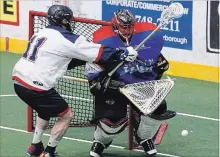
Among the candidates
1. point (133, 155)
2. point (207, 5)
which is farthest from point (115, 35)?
point (207, 5)

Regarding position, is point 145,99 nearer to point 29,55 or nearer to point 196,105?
point 29,55

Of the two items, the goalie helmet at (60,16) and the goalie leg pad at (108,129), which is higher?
the goalie helmet at (60,16)

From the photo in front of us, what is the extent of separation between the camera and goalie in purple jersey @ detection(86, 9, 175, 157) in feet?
28.0

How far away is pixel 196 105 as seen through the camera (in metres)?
11.0

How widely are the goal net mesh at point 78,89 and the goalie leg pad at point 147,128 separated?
1.07 m

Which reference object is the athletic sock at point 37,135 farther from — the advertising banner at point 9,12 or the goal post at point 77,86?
the advertising banner at point 9,12

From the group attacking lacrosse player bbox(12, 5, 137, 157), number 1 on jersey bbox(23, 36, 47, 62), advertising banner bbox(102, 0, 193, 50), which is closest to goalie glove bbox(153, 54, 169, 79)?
attacking lacrosse player bbox(12, 5, 137, 157)

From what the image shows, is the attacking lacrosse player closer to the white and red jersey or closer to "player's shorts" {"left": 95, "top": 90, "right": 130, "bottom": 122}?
the white and red jersey

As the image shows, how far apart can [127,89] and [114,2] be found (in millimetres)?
4417

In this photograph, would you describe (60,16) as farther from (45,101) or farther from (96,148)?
(96,148)

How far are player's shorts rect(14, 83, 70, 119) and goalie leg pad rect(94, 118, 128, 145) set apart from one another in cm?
41

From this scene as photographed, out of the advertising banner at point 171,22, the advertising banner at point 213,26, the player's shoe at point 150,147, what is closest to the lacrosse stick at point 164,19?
the player's shoe at point 150,147

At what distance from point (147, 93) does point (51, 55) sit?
1.04 meters

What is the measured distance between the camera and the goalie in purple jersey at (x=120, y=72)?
8539 mm
